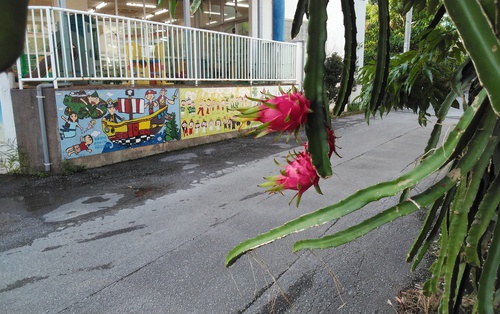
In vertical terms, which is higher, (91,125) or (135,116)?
(135,116)

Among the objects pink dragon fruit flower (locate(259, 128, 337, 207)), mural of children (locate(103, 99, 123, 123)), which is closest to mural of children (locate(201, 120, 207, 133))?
mural of children (locate(103, 99, 123, 123))

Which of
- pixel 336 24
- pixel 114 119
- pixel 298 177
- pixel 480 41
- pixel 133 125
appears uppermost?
pixel 336 24

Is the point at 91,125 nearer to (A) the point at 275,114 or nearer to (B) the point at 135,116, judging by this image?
(B) the point at 135,116

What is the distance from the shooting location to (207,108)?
9398mm

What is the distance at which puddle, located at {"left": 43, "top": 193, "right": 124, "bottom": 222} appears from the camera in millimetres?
4723

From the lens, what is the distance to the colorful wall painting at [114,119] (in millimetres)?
6605

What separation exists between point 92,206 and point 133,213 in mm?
696

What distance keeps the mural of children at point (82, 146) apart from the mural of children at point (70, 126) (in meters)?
0.19

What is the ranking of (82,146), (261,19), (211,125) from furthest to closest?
(261,19) < (211,125) < (82,146)

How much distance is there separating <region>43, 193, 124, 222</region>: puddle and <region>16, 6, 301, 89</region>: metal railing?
2315mm

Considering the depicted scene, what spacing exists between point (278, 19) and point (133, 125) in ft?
22.1

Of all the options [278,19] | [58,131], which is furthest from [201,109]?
[278,19]

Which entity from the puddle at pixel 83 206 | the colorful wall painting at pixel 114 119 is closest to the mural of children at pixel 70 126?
the colorful wall painting at pixel 114 119

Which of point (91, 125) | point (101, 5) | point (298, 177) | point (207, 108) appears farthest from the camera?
point (101, 5)
